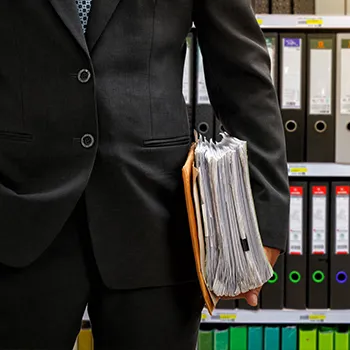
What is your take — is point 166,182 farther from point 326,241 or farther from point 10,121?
point 326,241

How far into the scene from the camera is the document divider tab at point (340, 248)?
1.79m

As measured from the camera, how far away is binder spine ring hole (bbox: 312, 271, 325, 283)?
1819 mm

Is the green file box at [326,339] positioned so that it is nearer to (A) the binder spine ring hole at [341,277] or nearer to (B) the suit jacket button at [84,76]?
(A) the binder spine ring hole at [341,277]

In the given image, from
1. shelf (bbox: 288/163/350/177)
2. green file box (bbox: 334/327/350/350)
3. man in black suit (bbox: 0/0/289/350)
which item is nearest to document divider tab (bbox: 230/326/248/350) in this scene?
green file box (bbox: 334/327/350/350)

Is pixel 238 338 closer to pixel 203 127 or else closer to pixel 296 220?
pixel 296 220

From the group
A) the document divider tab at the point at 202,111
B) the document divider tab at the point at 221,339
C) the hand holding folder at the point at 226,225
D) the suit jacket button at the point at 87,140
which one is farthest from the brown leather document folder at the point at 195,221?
the document divider tab at the point at 221,339

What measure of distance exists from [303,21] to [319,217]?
21.2 inches

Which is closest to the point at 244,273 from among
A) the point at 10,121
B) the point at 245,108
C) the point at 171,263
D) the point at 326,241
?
the point at 171,263

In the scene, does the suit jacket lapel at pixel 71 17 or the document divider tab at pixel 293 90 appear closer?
the suit jacket lapel at pixel 71 17

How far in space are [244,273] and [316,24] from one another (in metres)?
1.14

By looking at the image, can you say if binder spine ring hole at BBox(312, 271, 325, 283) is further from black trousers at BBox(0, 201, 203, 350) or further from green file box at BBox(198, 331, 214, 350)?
black trousers at BBox(0, 201, 203, 350)

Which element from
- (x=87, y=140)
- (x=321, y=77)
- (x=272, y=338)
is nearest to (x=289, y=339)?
(x=272, y=338)

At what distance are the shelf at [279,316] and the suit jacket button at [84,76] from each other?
1.21 metres

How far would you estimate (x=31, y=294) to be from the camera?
0.73 m
